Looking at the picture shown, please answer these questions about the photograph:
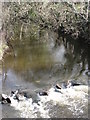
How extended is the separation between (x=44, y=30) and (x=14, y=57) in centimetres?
705

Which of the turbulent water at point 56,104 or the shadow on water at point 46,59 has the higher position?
the shadow on water at point 46,59

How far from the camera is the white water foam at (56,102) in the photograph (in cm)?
1254

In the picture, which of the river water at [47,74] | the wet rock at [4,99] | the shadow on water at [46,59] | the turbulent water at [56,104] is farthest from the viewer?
the shadow on water at [46,59]

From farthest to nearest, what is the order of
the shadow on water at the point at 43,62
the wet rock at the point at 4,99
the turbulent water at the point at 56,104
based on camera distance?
the shadow on water at the point at 43,62
the wet rock at the point at 4,99
the turbulent water at the point at 56,104


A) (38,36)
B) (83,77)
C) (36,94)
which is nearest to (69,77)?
(83,77)

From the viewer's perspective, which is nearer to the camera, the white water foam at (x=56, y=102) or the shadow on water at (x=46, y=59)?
the white water foam at (x=56, y=102)

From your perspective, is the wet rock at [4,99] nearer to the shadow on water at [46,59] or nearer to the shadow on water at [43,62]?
the shadow on water at [43,62]

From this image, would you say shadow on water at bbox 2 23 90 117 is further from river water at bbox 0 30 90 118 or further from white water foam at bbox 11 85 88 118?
white water foam at bbox 11 85 88 118

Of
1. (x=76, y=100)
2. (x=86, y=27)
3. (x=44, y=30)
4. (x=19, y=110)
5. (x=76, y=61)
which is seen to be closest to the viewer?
(x=19, y=110)

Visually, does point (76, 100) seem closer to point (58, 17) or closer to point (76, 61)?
point (76, 61)

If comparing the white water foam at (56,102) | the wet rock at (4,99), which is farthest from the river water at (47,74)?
the wet rock at (4,99)

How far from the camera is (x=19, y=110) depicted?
12.7m

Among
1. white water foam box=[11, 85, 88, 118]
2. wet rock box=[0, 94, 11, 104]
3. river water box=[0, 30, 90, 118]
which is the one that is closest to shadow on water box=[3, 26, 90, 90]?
river water box=[0, 30, 90, 118]

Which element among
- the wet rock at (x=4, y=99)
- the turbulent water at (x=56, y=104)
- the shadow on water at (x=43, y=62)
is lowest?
A: the turbulent water at (x=56, y=104)
